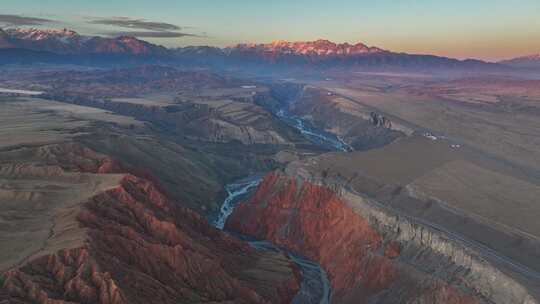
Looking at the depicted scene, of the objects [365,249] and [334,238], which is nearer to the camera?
[365,249]

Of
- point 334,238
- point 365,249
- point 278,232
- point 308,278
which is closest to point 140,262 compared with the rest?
point 308,278

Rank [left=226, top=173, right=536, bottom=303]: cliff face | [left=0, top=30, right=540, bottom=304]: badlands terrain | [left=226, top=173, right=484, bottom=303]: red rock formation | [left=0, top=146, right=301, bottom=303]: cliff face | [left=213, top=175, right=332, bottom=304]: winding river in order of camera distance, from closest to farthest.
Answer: [left=0, top=146, right=301, bottom=303]: cliff face → [left=0, top=30, right=540, bottom=304]: badlands terrain → [left=226, top=173, right=536, bottom=303]: cliff face → [left=226, top=173, right=484, bottom=303]: red rock formation → [left=213, top=175, right=332, bottom=304]: winding river

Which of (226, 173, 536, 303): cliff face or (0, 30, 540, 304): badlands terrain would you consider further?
(226, 173, 536, 303): cliff face

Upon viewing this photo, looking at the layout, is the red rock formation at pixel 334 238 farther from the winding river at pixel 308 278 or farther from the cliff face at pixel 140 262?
the cliff face at pixel 140 262

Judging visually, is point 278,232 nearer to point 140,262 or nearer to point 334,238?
point 334,238

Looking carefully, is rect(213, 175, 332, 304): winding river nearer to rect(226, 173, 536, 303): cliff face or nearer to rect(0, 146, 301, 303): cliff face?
rect(226, 173, 536, 303): cliff face

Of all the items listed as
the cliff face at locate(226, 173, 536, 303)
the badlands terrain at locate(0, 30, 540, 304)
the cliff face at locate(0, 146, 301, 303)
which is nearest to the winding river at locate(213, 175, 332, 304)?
the badlands terrain at locate(0, 30, 540, 304)

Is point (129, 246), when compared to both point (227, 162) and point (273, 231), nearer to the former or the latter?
point (273, 231)
